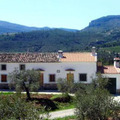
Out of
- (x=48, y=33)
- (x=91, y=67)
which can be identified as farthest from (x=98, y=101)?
(x=48, y=33)

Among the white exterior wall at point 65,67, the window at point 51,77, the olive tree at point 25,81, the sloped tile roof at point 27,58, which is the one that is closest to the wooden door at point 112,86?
the white exterior wall at point 65,67

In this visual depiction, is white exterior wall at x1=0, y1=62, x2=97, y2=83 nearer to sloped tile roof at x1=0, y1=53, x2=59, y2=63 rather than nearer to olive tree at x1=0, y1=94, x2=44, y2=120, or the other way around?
sloped tile roof at x1=0, y1=53, x2=59, y2=63

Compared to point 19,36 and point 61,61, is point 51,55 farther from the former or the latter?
point 19,36

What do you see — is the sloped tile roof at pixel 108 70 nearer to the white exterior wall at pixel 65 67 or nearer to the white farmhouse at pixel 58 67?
the white farmhouse at pixel 58 67

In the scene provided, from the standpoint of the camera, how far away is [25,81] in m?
23.9

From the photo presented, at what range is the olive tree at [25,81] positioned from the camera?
23.5 meters

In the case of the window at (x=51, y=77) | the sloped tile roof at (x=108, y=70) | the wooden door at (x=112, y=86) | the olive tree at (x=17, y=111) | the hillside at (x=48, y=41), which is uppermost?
the hillside at (x=48, y=41)

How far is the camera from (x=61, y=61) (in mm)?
30234

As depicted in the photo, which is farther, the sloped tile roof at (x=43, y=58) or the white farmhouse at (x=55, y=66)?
the sloped tile roof at (x=43, y=58)

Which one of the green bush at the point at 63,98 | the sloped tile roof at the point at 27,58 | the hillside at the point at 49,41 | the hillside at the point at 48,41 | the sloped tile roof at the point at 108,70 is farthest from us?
the hillside at the point at 49,41

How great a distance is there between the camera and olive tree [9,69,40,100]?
2355 cm

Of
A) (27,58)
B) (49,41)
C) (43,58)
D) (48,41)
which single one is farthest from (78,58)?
(48,41)

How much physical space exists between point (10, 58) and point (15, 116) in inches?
849

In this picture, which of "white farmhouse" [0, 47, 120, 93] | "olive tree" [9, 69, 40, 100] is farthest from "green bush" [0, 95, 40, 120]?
"white farmhouse" [0, 47, 120, 93]
